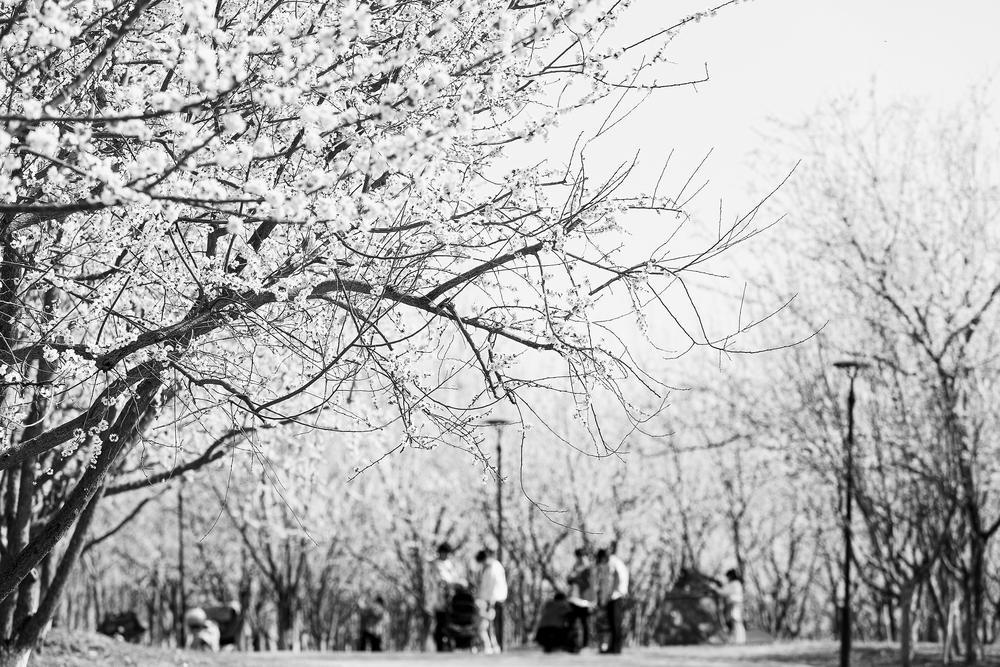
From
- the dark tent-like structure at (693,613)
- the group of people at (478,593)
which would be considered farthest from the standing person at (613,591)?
the dark tent-like structure at (693,613)

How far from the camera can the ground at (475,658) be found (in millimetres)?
10492

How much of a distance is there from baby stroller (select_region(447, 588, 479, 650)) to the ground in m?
1.39

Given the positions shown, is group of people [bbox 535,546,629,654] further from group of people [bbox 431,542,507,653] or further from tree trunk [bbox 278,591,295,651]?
tree trunk [bbox 278,591,295,651]

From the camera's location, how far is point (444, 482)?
110 ft

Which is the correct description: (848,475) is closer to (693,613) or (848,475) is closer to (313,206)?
(693,613)

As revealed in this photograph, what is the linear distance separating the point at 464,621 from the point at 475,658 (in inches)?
99.5

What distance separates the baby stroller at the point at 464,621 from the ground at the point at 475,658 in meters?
1.39

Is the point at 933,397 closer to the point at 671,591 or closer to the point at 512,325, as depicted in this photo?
the point at 671,591

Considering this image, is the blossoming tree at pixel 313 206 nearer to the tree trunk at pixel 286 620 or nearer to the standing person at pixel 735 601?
the standing person at pixel 735 601

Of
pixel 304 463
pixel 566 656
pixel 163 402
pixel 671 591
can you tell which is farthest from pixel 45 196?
pixel 671 591

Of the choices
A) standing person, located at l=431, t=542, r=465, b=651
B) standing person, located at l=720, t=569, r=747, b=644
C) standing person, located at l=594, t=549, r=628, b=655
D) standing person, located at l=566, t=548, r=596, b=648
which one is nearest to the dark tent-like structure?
standing person, located at l=720, t=569, r=747, b=644

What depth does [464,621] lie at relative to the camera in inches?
790

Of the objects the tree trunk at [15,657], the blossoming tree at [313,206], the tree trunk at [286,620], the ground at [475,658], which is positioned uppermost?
the blossoming tree at [313,206]

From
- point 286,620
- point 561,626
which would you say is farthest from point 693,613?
point 286,620
